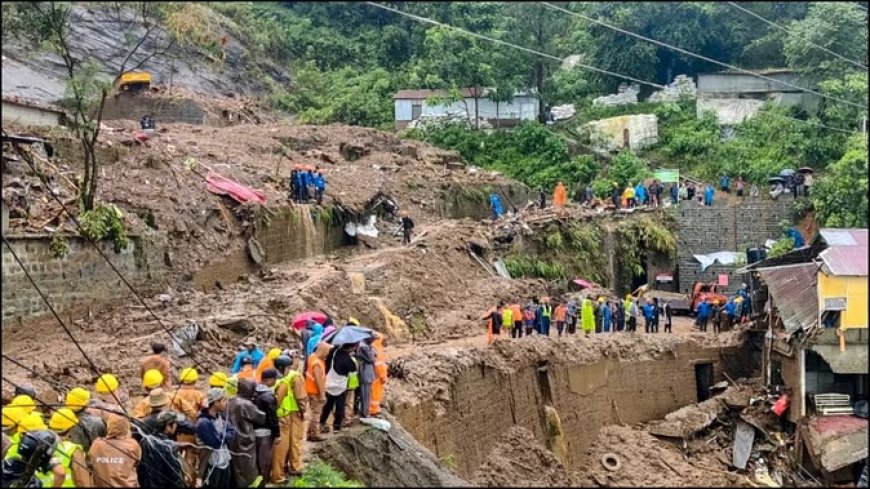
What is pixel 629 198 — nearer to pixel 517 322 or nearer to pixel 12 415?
pixel 517 322

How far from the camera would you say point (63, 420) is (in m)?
9.27

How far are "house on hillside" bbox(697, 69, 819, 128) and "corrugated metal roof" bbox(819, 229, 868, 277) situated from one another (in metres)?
26.6

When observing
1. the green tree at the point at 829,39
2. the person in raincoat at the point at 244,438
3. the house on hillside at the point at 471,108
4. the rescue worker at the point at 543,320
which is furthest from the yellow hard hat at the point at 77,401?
the house on hillside at the point at 471,108

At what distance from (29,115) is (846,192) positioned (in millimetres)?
22760

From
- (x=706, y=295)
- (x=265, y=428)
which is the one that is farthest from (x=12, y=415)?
(x=706, y=295)

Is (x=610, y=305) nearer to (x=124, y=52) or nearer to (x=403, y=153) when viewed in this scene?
(x=403, y=153)

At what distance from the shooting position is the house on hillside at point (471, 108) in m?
43.7

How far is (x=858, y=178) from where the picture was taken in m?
26.2

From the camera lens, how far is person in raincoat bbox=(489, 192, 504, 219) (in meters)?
32.9

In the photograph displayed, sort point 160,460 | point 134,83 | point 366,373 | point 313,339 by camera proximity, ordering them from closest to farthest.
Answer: point 160,460
point 366,373
point 313,339
point 134,83

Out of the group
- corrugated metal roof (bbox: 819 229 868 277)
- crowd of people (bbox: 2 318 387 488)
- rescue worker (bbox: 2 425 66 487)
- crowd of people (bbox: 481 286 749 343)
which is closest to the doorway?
crowd of people (bbox: 481 286 749 343)

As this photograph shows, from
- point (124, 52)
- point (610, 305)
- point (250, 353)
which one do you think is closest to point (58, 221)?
point (250, 353)

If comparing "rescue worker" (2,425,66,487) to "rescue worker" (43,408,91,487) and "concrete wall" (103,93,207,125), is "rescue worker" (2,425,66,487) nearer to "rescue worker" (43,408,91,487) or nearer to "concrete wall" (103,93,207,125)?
"rescue worker" (43,408,91,487)

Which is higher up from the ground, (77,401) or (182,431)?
(77,401)
